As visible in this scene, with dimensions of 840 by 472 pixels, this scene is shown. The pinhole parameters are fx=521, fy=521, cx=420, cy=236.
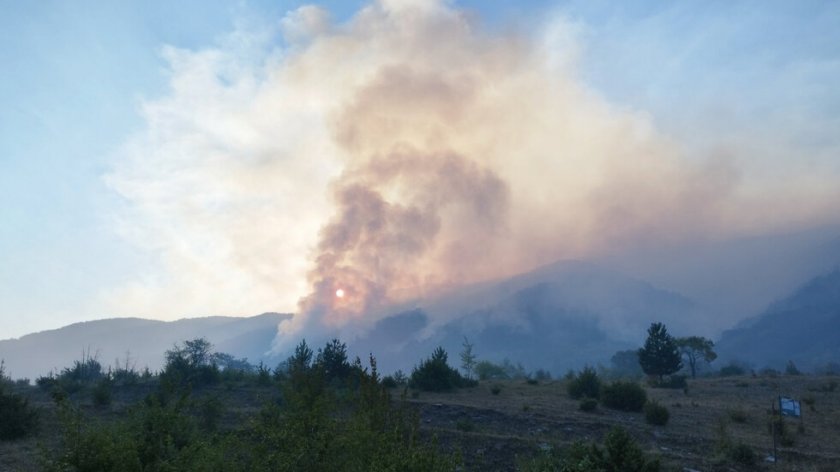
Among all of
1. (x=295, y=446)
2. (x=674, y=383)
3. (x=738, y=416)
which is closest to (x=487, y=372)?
(x=674, y=383)

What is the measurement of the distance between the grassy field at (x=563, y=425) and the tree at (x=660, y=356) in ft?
31.6

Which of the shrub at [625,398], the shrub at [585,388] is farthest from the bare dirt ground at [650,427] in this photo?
the shrub at [585,388]

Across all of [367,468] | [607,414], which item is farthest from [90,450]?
[607,414]

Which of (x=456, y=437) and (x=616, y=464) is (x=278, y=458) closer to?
(x=616, y=464)

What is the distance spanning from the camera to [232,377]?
34.5m

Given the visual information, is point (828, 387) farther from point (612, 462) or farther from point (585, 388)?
point (612, 462)

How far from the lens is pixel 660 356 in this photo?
43656 mm

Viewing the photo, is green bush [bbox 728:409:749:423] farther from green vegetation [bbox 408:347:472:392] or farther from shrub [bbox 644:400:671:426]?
green vegetation [bbox 408:347:472:392]

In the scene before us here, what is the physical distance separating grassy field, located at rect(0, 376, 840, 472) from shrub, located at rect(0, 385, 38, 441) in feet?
1.41

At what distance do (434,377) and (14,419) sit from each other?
20.7 meters

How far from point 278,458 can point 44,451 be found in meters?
2.99

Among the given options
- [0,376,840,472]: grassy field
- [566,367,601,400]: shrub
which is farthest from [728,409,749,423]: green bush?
[566,367,601,400]: shrub

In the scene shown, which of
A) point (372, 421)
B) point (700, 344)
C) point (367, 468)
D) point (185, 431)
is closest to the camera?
point (367, 468)

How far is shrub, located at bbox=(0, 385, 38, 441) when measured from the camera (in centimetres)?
1580
